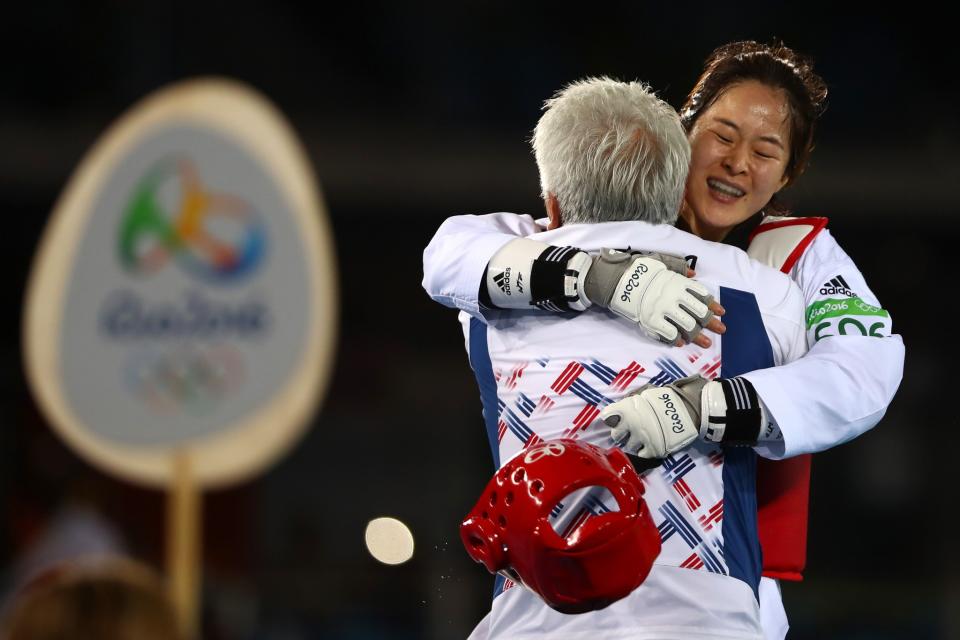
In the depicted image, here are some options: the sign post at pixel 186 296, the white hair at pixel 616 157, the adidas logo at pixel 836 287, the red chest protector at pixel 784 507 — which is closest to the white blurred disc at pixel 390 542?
the sign post at pixel 186 296

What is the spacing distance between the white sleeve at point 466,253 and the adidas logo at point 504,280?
3 cm

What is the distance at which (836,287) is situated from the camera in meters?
1.90

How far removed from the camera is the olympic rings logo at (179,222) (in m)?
4.80

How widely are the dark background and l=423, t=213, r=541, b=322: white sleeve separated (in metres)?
4.25

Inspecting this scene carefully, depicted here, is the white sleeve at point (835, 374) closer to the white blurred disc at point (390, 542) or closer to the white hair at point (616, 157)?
the white hair at point (616, 157)

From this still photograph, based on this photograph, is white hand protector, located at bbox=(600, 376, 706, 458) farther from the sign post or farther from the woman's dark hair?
the sign post

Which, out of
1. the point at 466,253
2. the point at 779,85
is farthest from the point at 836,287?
the point at 466,253

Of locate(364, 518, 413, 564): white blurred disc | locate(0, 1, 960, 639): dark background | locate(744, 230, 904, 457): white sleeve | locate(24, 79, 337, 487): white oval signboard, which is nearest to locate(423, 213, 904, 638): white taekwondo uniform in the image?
locate(744, 230, 904, 457): white sleeve

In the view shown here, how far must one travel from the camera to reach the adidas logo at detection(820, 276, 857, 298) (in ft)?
6.17

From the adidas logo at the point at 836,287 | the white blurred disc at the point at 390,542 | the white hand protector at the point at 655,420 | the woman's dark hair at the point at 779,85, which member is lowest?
the white blurred disc at the point at 390,542

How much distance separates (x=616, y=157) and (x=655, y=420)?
369 mm

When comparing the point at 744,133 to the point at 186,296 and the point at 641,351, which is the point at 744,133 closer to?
the point at 641,351

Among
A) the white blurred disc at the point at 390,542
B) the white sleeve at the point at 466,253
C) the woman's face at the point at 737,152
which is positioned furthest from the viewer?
the white blurred disc at the point at 390,542

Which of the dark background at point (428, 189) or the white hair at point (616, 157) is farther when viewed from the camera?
the dark background at point (428, 189)
